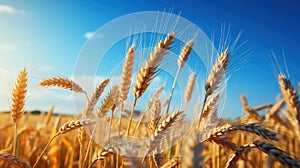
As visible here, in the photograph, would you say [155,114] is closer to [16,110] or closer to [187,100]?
[16,110]

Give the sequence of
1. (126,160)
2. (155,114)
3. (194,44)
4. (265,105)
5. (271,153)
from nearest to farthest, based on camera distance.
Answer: (126,160) < (271,153) < (155,114) < (194,44) < (265,105)

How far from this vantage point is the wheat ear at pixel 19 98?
8.07 ft

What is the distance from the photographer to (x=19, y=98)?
2.56 m

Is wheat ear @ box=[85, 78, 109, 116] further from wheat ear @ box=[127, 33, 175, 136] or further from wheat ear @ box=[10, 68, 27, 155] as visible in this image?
wheat ear @ box=[10, 68, 27, 155]

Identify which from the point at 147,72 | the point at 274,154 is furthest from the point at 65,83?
the point at 274,154

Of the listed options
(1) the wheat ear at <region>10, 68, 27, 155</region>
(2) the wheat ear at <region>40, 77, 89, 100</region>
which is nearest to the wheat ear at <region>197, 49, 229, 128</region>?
(2) the wheat ear at <region>40, 77, 89, 100</region>

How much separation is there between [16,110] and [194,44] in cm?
172

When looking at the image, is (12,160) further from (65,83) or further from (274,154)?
(274,154)

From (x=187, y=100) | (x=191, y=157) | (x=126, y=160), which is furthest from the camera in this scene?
(x=187, y=100)

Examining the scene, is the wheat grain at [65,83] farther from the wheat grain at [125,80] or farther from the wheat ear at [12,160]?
the wheat ear at [12,160]

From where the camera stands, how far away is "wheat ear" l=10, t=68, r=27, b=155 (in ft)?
8.07

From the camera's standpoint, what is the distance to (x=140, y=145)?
187 centimetres

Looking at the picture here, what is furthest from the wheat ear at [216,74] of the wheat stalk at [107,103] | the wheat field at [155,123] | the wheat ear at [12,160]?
the wheat ear at [12,160]

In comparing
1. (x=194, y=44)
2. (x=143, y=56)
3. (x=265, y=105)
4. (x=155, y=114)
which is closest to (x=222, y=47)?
(x=194, y=44)
